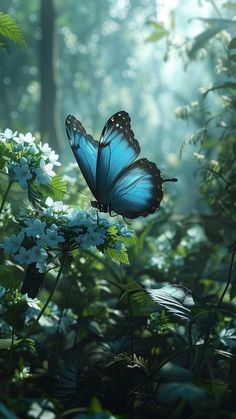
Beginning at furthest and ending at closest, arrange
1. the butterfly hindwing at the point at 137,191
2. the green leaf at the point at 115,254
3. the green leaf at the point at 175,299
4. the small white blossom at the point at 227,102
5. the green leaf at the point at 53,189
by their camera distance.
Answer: the small white blossom at the point at 227,102 < the butterfly hindwing at the point at 137,191 < the green leaf at the point at 53,189 < the green leaf at the point at 115,254 < the green leaf at the point at 175,299

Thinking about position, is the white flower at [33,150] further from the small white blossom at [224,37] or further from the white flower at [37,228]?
the small white blossom at [224,37]

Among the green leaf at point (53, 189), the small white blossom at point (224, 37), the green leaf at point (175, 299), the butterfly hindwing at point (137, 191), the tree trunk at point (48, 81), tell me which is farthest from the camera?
the tree trunk at point (48, 81)

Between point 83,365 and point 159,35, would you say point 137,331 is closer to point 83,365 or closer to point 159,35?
point 83,365

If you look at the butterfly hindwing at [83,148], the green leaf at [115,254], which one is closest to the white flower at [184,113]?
the butterfly hindwing at [83,148]

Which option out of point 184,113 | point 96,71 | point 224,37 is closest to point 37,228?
point 184,113

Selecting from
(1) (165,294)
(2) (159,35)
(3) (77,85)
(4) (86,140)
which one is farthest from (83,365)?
(3) (77,85)

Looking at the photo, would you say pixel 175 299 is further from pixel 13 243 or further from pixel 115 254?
pixel 13 243

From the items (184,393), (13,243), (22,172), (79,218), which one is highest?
(22,172)
